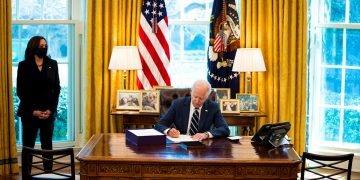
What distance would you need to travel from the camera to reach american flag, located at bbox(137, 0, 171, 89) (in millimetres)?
6016

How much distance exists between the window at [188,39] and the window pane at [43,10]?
116cm

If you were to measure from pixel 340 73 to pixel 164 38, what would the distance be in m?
1.97

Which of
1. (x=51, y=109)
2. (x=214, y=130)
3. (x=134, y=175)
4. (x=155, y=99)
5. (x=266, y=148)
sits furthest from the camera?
(x=155, y=99)

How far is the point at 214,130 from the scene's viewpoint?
4.38 metres

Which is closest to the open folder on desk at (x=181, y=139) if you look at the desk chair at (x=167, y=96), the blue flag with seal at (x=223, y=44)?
the desk chair at (x=167, y=96)

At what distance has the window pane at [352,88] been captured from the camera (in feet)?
20.3

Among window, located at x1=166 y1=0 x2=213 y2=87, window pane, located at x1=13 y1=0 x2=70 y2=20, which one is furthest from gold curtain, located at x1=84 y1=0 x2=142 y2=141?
window, located at x1=166 y1=0 x2=213 y2=87

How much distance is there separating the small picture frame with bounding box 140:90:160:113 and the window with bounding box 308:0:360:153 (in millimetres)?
1702

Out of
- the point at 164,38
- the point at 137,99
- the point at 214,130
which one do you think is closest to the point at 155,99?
the point at 137,99

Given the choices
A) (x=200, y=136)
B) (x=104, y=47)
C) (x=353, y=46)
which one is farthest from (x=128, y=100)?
(x=353, y=46)

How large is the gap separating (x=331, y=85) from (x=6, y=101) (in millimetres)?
3470

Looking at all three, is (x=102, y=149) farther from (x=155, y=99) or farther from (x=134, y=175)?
(x=155, y=99)

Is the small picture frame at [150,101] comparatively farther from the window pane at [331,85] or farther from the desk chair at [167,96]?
the window pane at [331,85]

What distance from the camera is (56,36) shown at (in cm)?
628
